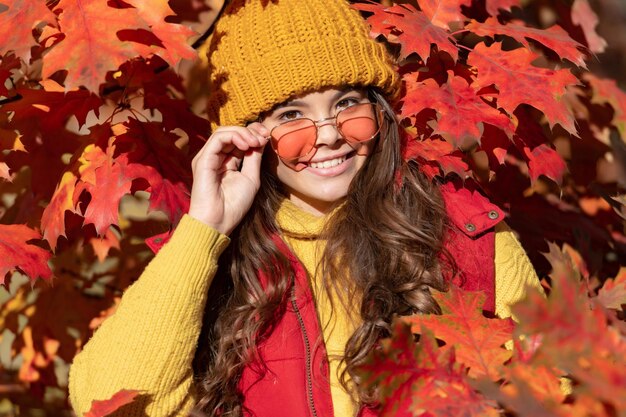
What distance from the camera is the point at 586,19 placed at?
2.94 metres

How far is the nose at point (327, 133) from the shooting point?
214cm

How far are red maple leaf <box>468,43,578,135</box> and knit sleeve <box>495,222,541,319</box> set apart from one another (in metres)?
0.36

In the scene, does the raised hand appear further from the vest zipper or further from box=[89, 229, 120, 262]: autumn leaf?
box=[89, 229, 120, 262]: autumn leaf

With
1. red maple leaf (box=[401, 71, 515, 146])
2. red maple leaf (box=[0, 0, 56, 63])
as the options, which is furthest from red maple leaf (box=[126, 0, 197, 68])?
red maple leaf (box=[401, 71, 515, 146])

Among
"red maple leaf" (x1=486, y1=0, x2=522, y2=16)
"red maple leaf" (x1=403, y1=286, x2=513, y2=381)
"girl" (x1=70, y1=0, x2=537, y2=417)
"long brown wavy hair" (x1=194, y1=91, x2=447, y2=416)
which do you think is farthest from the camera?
"red maple leaf" (x1=486, y1=0, x2=522, y2=16)

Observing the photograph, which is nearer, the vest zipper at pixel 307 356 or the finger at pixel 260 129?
the vest zipper at pixel 307 356

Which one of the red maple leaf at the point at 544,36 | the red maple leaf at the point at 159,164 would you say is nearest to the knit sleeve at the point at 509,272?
the red maple leaf at the point at 544,36

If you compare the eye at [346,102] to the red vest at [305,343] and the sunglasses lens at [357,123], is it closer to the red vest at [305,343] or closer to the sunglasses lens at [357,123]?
the sunglasses lens at [357,123]

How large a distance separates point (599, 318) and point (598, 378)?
0.36ft

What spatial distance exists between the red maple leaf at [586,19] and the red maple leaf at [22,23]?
1.87 metres

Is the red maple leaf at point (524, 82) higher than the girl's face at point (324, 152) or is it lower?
higher

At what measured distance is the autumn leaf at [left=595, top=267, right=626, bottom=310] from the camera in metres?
2.20

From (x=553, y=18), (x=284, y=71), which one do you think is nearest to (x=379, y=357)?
(x=284, y=71)

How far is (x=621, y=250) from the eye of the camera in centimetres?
300
